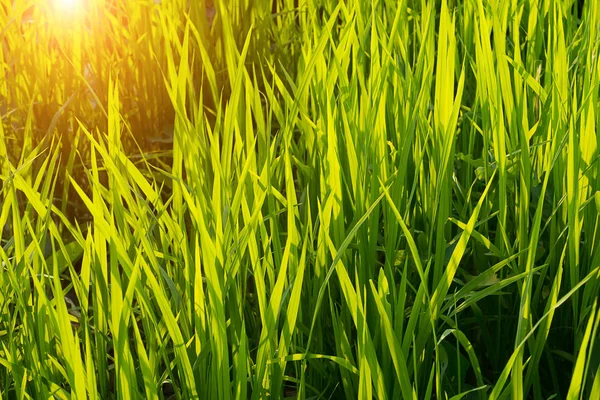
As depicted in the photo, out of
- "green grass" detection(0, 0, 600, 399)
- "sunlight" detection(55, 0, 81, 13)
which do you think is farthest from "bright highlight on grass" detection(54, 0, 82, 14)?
"green grass" detection(0, 0, 600, 399)

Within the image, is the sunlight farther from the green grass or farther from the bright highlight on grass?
the green grass

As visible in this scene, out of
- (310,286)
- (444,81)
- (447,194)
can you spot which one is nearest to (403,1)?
(444,81)

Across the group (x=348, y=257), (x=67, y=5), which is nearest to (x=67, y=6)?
(x=67, y=5)

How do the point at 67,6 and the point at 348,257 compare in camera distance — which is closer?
the point at 348,257

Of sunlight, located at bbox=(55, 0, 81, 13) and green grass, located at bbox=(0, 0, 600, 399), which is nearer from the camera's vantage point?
green grass, located at bbox=(0, 0, 600, 399)

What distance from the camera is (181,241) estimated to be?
0.88 metres

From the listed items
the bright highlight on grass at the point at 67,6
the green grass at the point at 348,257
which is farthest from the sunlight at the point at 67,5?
the green grass at the point at 348,257

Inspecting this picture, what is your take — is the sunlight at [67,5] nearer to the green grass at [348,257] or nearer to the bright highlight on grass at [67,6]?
the bright highlight on grass at [67,6]

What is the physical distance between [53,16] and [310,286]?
84 cm

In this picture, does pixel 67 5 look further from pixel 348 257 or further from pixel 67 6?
pixel 348 257

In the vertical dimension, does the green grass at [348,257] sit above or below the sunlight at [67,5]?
below

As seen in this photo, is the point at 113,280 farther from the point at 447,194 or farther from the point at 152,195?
the point at 447,194

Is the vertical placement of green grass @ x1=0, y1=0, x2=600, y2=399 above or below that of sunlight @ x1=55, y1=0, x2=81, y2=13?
below

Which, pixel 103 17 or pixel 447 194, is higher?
pixel 103 17
